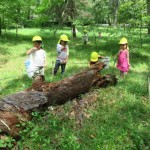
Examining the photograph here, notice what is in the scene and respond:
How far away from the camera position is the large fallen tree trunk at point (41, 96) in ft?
20.4

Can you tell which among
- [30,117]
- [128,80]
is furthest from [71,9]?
[30,117]

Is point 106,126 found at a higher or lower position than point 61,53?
lower

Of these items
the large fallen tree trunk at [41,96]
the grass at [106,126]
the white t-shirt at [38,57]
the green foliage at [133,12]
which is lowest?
the grass at [106,126]

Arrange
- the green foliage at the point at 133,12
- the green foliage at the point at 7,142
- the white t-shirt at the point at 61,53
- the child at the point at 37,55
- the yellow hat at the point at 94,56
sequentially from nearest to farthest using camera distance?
the green foliage at the point at 7,142
the child at the point at 37,55
the yellow hat at the point at 94,56
the white t-shirt at the point at 61,53
the green foliage at the point at 133,12

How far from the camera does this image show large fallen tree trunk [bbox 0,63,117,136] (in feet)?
20.4

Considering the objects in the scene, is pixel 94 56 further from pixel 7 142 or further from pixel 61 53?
pixel 7 142

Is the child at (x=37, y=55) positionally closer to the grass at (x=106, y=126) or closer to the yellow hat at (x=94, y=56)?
the grass at (x=106, y=126)

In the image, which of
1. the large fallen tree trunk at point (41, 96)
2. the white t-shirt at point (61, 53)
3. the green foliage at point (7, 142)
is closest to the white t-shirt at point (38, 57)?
the white t-shirt at point (61, 53)

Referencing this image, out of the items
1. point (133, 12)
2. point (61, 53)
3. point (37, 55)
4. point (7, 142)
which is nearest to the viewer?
point (7, 142)

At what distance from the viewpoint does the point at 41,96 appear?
277 inches

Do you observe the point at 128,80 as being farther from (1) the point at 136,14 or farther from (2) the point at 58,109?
(1) the point at 136,14

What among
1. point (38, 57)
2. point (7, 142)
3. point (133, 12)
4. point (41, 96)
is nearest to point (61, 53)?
point (38, 57)

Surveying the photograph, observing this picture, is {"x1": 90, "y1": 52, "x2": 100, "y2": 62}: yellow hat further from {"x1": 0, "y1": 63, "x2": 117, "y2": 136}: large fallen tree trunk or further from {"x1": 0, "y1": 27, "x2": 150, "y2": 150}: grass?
{"x1": 0, "y1": 63, "x2": 117, "y2": 136}: large fallen tree trunk

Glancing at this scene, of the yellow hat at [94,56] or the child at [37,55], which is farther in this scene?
the yellow hat at [94,56]
